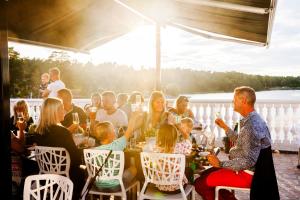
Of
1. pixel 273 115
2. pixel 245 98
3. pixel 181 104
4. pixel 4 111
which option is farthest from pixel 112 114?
pixel 273 115

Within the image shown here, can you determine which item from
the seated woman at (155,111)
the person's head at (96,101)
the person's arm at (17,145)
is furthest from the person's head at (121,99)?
the person's arm at (17,145)

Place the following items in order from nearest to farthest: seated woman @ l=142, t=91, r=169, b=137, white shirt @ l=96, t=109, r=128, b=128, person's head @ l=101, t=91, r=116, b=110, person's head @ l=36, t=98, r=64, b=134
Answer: person's head @ l=36, t=98, r=64, b=134 < seated woman @ l=142, t=91, r=169, b=137 < person's head @ l=101, t=91, r=116, b=110 < white shirt @ l=96, t=109, r=128, b=128

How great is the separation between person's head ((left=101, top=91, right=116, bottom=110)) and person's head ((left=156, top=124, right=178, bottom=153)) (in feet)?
7.12

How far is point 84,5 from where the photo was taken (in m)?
6.12

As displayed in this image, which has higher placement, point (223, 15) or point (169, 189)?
point (223, 15)

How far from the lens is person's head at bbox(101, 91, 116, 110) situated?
5758 millimetres

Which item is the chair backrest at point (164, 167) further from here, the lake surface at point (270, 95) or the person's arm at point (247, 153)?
the lake surface at point (270, 95)

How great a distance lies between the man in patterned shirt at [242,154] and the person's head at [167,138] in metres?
0.43

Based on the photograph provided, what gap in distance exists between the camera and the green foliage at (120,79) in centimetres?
873

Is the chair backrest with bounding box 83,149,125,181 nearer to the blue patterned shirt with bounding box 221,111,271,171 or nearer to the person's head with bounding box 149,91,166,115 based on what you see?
the blue patterned shirt with bounding box 221,111,271,171

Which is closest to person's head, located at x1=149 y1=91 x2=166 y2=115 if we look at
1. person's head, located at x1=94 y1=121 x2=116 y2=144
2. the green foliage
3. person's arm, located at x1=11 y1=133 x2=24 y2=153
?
person's head, located at x1=94 y1=121 x2=116 y2=144

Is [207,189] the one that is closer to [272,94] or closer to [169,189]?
[169,189]

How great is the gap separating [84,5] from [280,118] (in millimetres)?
5430

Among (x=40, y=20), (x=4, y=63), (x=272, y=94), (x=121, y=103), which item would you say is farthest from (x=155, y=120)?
(x=272, y=94)
